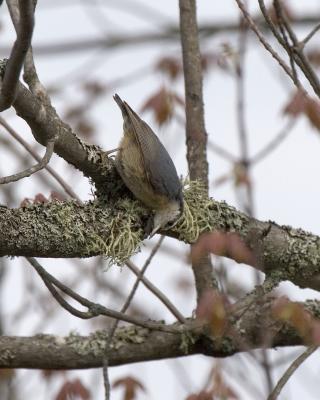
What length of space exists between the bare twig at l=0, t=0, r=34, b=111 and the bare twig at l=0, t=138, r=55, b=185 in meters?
0.21

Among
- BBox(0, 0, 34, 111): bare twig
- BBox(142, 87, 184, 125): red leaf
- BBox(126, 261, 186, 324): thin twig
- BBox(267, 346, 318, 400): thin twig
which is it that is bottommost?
BBox(267, 346, 318, 400): thin twig

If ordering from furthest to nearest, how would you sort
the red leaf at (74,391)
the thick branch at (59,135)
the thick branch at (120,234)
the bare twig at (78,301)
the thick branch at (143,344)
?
the red leaf at (74,391), the thick branch at (143,344), the bare twig at (78,301), the thick branch at (120,234), the thick branch at (59,135)

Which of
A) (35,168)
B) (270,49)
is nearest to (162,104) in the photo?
(270,49)

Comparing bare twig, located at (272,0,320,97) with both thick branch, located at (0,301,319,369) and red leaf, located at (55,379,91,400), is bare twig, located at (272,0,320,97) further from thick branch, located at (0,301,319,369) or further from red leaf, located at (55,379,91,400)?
red leaf, located at (55,379,91,400)

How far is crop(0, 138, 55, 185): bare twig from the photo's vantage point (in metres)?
2.51

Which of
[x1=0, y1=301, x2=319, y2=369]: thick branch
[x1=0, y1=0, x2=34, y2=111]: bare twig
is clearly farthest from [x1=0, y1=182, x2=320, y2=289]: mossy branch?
[x1=0, y1=0, x2=34, y2=111]: bare twig

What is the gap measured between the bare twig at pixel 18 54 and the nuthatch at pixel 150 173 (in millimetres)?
809

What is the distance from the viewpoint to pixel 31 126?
2.70m

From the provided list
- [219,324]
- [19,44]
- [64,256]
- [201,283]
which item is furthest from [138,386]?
[19,44]

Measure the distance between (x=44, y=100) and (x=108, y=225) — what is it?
0.48 m

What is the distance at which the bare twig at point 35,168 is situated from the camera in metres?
2.51

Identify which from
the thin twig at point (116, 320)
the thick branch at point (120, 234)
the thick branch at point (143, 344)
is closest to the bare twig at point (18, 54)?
the thick branch at point (120, 234)

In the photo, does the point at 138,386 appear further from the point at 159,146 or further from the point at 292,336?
the point at 159,146

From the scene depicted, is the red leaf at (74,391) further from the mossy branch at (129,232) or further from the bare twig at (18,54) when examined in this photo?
the bare twig at (18,54)
